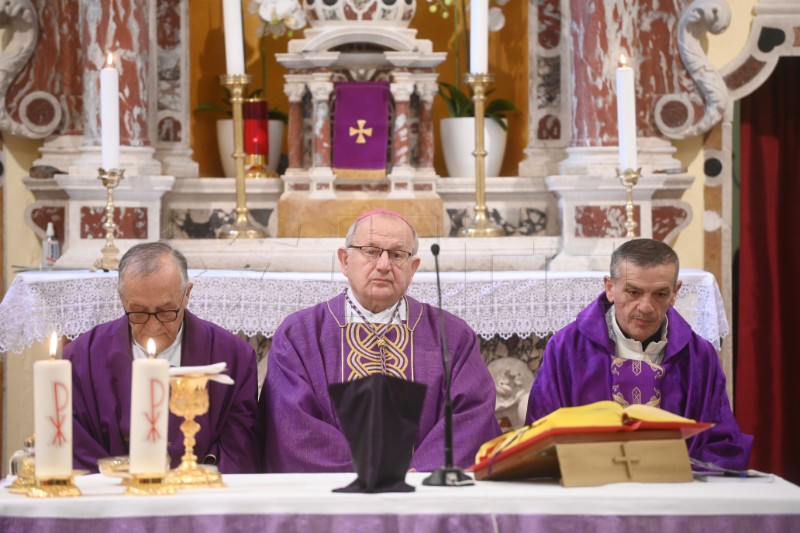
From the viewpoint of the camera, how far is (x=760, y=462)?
277 inches

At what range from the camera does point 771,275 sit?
23.1 ft

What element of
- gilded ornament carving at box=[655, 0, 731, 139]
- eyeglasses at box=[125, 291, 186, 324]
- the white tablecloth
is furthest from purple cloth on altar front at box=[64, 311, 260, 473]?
gilded ornament carving at box=[655, 0, 731, 139]

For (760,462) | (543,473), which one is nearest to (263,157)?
(760,462)

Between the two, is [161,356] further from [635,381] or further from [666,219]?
[666,219]

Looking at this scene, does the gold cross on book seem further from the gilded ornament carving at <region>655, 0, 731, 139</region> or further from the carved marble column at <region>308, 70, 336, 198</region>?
the gilded ornament carving at <region>655, 0, 731, 139</region>

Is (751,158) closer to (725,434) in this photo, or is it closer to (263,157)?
(263,157)

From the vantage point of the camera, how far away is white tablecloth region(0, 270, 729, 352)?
545 cm

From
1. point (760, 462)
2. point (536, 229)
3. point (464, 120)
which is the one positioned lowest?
point (760, 462)

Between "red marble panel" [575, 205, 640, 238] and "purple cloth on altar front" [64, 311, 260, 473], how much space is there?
2.79 metres

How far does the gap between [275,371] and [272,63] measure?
347 centimetres

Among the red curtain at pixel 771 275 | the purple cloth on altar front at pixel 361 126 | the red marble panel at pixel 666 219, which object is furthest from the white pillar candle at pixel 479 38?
the red curtain at pixel 771 275

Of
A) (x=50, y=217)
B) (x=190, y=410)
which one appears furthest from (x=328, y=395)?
(x=50, y=217)

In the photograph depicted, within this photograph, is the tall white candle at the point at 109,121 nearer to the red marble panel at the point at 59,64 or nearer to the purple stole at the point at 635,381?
the red marble panel at the point at 59,64

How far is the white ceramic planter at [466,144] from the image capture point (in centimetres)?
680
